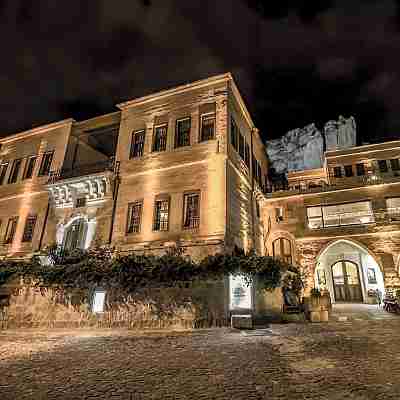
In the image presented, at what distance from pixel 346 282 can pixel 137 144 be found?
18.9m

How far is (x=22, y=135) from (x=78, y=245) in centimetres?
1217

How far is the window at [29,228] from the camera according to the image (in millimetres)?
A: 18938

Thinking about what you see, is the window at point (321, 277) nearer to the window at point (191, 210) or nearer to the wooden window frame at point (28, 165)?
the window at point (191, 210)

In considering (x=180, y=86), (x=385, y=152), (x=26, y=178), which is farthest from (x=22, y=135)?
(x=385, y=152)

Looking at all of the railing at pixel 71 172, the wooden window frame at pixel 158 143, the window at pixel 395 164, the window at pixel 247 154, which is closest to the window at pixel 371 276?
the window at pixel 395 164

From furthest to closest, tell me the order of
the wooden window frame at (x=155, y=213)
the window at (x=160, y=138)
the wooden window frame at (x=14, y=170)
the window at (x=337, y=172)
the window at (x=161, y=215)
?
the window at (x=337, y=172) < the wooden window frame at (x=14, y=170) < the window at (x=160, y=138) < the window at (x=161, y=215) < the wooden window frame at (x=155, y=213)

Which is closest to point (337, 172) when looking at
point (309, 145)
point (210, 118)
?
point (210, 118)

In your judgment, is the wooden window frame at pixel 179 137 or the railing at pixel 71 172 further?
the railing at pixel 71 172

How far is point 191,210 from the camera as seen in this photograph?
583 inches

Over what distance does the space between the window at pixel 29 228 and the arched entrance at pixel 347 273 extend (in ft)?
65.3

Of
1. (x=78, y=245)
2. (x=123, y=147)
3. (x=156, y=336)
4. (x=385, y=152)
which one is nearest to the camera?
(x=156, y=336)

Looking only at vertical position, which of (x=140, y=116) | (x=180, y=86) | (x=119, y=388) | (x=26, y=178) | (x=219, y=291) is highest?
(x=180, y=86)

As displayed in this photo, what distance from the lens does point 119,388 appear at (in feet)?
14.8

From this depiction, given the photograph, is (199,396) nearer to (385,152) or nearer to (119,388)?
(119,388)
